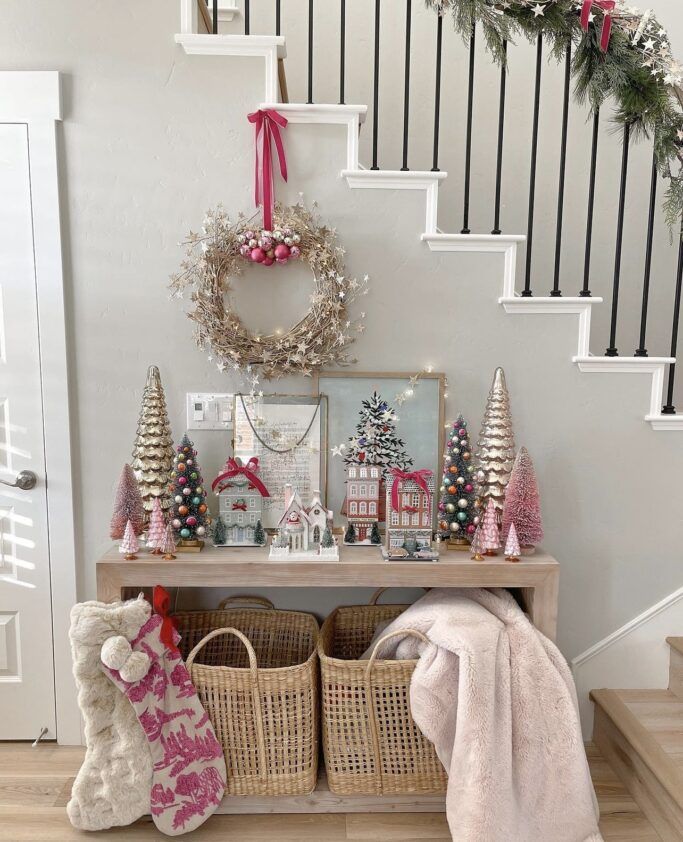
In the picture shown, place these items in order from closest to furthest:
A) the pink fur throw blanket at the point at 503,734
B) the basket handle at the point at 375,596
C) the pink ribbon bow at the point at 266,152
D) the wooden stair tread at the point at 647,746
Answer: the pink fur throw blanket at the point at 503,734, the wooden stair tread at the point at 647,746, the pink ribbon bow at the point at 266,152, the basket handle at the point at 375,596

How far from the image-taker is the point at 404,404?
7.03ft

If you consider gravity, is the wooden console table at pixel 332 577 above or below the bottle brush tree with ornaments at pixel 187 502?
below

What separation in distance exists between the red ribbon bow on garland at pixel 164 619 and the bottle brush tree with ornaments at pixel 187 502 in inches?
6.2

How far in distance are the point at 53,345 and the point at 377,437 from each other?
1175 mm

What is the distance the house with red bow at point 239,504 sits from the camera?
200 centimetres

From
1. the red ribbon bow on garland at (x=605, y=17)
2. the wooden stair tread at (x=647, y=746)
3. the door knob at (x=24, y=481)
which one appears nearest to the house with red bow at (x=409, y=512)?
the wooden stair tread at (x=647, y=746)

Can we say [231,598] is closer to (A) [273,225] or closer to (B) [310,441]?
(B) [310,441]

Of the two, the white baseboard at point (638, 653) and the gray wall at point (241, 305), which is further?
the white baseboard at point (638, 653)

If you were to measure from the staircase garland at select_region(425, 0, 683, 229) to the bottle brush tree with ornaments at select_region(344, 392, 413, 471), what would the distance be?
1.24m

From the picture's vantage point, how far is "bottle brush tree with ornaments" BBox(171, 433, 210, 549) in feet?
6.30

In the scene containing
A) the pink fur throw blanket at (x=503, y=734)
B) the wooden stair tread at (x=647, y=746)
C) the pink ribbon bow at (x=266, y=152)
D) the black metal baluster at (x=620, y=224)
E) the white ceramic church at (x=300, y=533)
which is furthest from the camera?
the black metal baluster at (x=620, y=224)

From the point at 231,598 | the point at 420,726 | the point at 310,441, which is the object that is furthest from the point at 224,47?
the point at 420,726

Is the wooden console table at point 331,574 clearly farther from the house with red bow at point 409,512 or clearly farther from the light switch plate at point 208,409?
the light switch plate at point 208,409

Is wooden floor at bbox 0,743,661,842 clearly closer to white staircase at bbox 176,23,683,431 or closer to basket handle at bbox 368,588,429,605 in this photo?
basket handle at bbox 368,588,429,605
